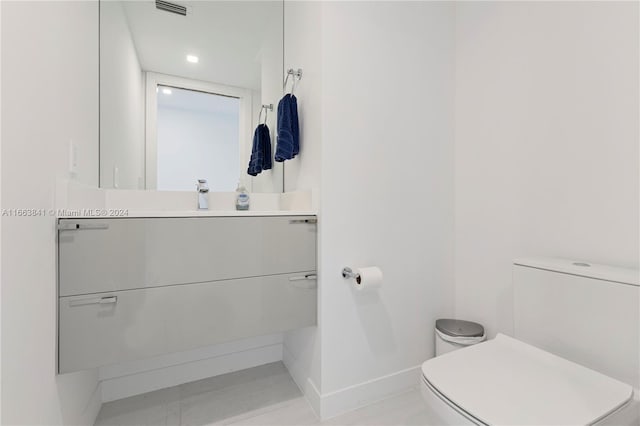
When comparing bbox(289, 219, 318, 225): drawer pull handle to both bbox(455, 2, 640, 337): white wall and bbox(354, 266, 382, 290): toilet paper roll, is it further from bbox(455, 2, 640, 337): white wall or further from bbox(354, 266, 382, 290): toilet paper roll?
bbox(455, 2, 640, 337): white wall

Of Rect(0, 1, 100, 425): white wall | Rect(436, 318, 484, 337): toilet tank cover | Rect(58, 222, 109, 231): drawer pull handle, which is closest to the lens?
Rect(0, 1, 100, 425): white wall

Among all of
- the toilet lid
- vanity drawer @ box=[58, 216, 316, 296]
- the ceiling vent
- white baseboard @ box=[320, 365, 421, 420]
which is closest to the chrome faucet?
vanity drawer @ box=[58, 216, 316, 296]

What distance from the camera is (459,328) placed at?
146 centimetres

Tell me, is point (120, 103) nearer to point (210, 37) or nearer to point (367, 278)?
point (210, 37)

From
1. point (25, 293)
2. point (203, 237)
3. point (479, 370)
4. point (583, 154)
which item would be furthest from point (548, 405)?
point (25, 293)

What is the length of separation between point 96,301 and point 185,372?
854 mm

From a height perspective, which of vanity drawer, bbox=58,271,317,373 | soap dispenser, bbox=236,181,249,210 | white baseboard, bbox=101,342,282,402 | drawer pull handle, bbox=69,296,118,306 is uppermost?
soap dispenser, bbox=236,181,249,210

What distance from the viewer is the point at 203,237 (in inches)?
45.3

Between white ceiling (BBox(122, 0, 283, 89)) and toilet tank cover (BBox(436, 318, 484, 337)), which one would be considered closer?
toilet tank cover (BBox(436, 318, 484, 337))

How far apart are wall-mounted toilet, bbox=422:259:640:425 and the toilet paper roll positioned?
38 centimetres

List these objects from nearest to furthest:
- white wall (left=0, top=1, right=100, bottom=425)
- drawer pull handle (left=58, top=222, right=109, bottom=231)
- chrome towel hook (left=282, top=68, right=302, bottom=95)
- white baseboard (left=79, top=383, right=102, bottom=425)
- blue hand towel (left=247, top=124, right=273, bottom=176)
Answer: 1. white wall (left=0, top=1, right=100, bottom=425)
2. drawer pull handle (left=58, top=222, right=109, bottom=231)
3. white baseboard (left=79, top=383, right=102, bottom=425)
4. chrome towel hook (left=282, top=68, right=302, bottom=95)
5. blue hand towel (left=247, top=124, right=273, bottom=176)

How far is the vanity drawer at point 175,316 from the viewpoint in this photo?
97 centimetres

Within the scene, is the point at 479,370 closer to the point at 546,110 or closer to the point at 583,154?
the point at 583,154

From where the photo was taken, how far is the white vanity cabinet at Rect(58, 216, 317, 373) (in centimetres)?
97
